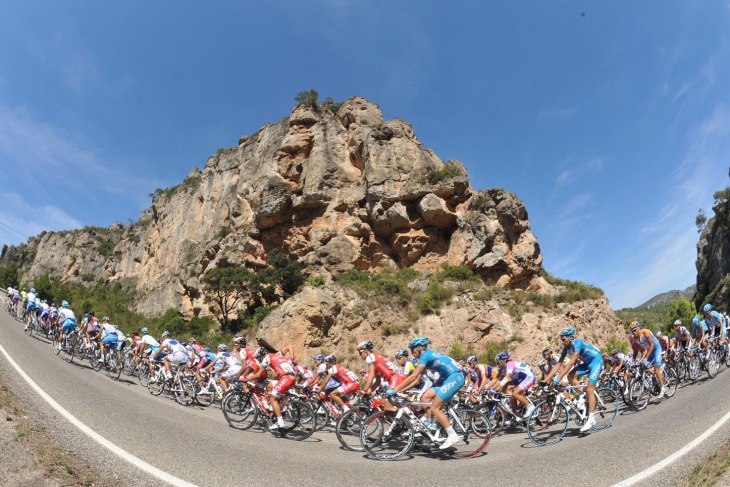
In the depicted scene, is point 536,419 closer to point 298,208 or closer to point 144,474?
point 144,474

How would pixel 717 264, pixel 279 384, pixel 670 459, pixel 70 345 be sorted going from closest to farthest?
pixel 670 459 < pixel 279 384 < pixel 70 345 < pixel 717 264

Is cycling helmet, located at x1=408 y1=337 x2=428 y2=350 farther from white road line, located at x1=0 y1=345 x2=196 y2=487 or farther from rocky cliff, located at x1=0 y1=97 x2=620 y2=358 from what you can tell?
rocky cliff, located at x1=0 y1=97 x2=620 y2=358

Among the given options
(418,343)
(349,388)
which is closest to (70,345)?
(349,388)

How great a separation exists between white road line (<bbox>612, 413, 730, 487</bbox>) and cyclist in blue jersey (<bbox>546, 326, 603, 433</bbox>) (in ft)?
5.21

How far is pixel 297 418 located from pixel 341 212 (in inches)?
1073

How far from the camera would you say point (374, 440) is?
22.7 ft

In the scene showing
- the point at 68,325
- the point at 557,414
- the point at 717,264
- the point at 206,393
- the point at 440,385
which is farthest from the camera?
the point at 717,264

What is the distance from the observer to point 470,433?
7.85 m

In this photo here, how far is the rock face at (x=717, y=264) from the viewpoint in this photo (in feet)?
175

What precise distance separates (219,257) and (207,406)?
26.2 meters

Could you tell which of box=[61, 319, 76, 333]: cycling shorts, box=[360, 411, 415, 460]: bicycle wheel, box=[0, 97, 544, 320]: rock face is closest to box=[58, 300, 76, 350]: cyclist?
box=[61, 319, 76, 333]: cycling shorts

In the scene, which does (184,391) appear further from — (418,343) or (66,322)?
(66,322)

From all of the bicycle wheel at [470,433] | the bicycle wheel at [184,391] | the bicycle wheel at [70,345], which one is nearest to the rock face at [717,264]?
the bicycle wheel at [470,433]

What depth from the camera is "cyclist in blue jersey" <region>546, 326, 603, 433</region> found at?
292 inches
